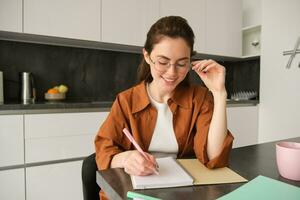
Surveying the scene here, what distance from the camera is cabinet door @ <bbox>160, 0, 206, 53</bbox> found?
2.21 m

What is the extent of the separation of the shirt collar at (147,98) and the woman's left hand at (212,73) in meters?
0.11

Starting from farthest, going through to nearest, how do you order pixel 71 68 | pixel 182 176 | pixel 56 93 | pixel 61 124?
pixel 71 68
pixel 56 93
pixel 61 124
pixel 182 176

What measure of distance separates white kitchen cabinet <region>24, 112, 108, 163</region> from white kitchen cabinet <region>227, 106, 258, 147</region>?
1.28m

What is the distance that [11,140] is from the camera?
4.76 feet

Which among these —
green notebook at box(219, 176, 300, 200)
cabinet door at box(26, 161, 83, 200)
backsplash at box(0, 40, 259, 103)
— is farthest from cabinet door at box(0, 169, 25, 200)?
green notebook at box(219, 176, 300, 200)

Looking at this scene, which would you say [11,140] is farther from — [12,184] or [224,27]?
[224,27]

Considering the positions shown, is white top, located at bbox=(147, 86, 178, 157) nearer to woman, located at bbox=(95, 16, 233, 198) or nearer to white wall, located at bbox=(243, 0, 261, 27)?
woman, located at bbox=(95, 16, 233, 198)

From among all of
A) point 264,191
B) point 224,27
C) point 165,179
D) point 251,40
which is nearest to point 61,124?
point 165,179

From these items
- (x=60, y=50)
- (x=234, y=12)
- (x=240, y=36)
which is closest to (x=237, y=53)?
(x=240, y=36)

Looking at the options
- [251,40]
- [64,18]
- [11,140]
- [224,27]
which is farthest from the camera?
[251,40]

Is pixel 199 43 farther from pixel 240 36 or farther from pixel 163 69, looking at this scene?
pixel 163 69

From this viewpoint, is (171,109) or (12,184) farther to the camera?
(12,184)

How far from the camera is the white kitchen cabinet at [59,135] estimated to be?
151 cm

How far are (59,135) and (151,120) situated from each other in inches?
34.8
